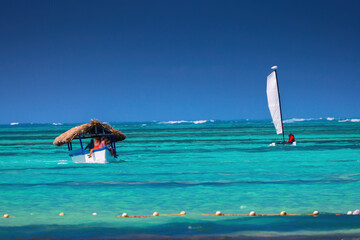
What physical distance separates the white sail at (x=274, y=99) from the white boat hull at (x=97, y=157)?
17.5 metres

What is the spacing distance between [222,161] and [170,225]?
64.2 feet

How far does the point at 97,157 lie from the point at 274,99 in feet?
61.5

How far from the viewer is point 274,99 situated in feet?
147

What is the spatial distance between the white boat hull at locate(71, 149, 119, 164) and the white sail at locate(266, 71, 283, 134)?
1752 centimetres

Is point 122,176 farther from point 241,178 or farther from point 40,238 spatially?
point 40,238

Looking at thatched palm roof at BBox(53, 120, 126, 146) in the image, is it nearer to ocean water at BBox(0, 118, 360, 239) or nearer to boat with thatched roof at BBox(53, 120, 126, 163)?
boat with thatched roof at BBox(53, 120, 126, 163)

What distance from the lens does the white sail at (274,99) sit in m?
44.2

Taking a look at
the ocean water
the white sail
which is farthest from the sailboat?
the ocean water

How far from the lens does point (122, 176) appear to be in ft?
79.3

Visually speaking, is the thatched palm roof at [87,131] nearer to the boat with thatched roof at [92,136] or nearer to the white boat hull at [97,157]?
the boat with thatched roof at [92,136]

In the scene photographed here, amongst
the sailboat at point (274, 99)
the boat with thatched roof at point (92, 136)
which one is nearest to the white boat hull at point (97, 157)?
the boat with thatched roof at point (92, 136)

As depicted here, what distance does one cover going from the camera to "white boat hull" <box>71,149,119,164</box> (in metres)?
31.1

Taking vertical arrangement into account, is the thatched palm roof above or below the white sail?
below

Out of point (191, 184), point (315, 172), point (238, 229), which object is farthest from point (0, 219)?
point (315, 172)
